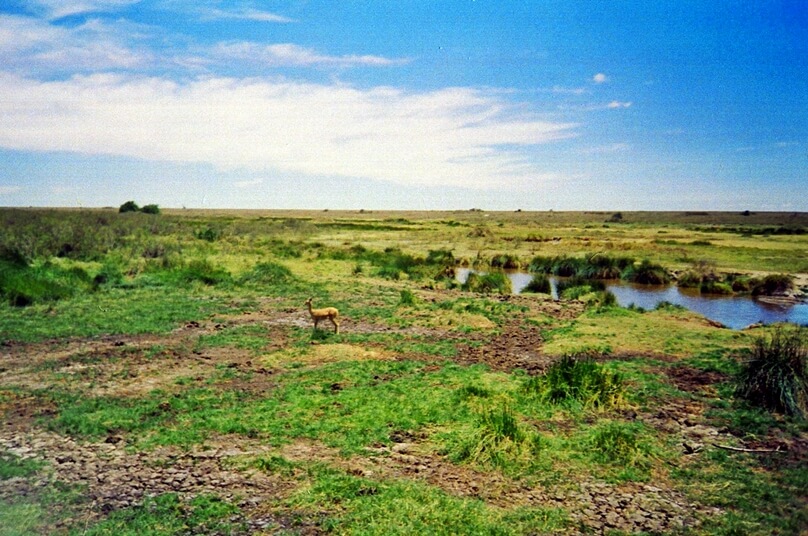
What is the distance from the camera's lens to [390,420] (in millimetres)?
8422

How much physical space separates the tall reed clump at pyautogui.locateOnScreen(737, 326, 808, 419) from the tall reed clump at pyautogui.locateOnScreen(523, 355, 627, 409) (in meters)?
2.10

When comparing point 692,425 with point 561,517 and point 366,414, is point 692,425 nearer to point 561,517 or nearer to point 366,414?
point 561,517

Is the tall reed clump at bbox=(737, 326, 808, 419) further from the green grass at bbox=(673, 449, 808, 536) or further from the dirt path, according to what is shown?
the green grass at bbox=(673, 449, 808, 536)

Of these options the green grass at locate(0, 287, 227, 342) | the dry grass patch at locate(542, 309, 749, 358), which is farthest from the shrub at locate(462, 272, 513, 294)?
the green grass at locate(0, 287, 227, 342)

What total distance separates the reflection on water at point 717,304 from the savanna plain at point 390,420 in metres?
5.16

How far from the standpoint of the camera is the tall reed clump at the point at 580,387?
9.05m

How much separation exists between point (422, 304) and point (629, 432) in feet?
37.3

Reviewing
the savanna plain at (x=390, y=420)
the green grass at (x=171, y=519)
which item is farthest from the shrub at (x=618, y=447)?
the green grass at (x=171, y=519)

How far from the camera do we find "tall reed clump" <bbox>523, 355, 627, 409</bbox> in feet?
29.7

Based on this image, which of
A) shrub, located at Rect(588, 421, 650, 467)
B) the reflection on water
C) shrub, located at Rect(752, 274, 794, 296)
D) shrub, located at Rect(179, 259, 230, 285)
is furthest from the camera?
shrub, located at Rect(752, 274, 794, 296)

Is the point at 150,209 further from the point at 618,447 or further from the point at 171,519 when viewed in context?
the point at 618,447

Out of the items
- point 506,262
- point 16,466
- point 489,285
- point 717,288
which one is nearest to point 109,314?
point 16,466

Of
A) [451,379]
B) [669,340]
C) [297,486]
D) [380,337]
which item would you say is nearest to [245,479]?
[297,486]

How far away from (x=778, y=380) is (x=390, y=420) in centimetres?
642
